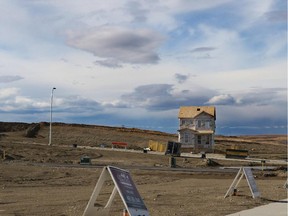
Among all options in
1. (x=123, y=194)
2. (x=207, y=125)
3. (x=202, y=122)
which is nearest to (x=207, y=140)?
(x=207, y=125)

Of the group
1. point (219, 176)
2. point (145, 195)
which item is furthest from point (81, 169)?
point (145, 195)

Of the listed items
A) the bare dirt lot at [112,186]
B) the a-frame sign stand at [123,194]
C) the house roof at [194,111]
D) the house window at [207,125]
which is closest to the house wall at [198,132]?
the house window at [207,125]

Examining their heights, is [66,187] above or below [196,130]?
below

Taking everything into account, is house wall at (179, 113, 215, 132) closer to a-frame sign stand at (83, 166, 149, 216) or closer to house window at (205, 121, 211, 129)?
house window at (205, 121, 211, 129)

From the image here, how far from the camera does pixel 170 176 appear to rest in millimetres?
32469

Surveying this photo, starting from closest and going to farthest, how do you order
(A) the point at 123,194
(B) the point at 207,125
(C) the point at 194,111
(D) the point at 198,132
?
(A) the point at 123,194 → (D) the point at 198,132 → (B) the point at 207,125 → (C) the point at 194,111

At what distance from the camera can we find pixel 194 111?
67.2 m

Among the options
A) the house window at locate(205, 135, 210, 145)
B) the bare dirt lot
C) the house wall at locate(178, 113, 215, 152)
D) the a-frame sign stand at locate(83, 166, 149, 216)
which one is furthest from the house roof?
the a-frame sign stand at locate(83, 166, 149, 216)

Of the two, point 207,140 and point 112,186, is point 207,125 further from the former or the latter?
point 112,186

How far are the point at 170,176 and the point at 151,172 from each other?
7.92 feet

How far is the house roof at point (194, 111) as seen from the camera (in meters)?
66.6

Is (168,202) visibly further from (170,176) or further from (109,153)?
(109,153)

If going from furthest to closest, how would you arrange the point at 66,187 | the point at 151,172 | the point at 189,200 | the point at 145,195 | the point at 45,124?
the point at 45,124 → the point at 151,172 → the point at 66,187 → the point at 145,195 → the point at 189,200

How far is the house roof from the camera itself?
6656cm
